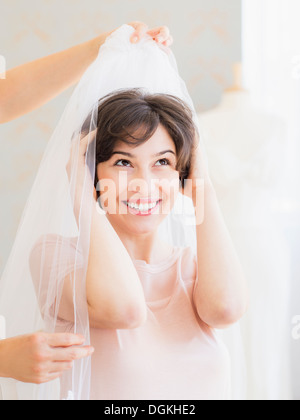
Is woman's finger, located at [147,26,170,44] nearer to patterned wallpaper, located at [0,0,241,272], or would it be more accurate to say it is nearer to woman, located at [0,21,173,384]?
woman, located at [0,21,173,384]

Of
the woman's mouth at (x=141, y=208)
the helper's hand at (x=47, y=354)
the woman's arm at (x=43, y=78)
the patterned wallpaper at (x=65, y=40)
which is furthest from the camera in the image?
the patterned wallpaper at (x=65, y=40)

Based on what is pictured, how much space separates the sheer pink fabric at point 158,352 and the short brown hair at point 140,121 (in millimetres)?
181

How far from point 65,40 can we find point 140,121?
120 cm

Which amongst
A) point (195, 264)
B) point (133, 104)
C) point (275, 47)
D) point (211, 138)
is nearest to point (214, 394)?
point (195, 264)

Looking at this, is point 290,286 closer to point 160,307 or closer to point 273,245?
point 273,245

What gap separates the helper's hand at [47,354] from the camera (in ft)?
2.36

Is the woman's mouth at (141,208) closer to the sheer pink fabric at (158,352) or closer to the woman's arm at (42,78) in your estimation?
the sheer pink fabric at (158,352)

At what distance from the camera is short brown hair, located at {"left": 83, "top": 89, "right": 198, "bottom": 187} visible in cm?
82

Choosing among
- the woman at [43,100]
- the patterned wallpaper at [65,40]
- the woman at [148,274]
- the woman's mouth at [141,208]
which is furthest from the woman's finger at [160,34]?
the patterned wallpaper at [65,40]

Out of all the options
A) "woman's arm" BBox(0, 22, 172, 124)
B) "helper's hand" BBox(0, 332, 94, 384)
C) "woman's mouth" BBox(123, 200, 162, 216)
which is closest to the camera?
"helper's hand" BBox(0, 332, 94, 384)

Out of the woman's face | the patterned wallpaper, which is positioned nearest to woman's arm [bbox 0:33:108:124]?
the woman's face

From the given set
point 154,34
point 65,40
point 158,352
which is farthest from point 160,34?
point 65,40

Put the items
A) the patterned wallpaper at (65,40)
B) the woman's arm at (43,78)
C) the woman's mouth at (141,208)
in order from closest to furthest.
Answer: the woman's mouth at (141,208) → the woman's arm at (43,78) → the patterned wallpaper at (65,40)

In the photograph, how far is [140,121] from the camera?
2.70 ft
